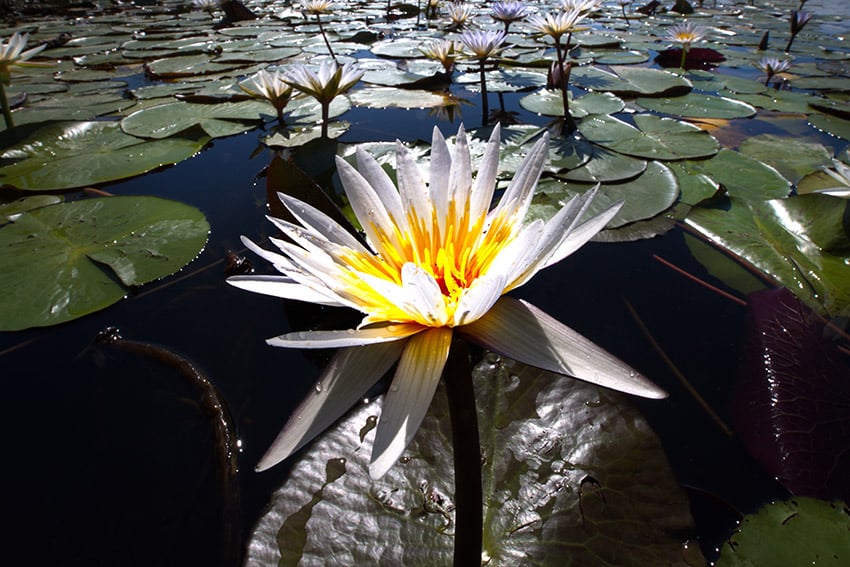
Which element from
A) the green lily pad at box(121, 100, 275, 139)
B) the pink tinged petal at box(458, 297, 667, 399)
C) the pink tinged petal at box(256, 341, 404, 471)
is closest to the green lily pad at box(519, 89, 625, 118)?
the green lily pad at box(121, 100, 275, 139)

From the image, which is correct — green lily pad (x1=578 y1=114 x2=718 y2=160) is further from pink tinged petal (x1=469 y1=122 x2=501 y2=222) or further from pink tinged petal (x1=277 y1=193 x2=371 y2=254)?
pink tinged petal (x1=277 y1=193 x2=371 y2=254)

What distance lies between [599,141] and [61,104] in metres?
3.97

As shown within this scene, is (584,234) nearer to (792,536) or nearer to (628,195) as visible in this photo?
(792,536)

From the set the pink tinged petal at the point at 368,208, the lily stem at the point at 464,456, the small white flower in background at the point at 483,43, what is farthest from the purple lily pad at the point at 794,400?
the small white flower in background at the point at 483,43

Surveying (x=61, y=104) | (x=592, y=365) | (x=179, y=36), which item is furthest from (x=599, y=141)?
(x=179, y=36)

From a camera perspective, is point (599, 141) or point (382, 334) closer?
Answer: point (382, 334)

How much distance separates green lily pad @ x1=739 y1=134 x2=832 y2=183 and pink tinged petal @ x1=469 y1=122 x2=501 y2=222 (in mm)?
Answer: 2183

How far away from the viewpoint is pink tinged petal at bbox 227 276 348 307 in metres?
0.72

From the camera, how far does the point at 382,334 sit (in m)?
0.66

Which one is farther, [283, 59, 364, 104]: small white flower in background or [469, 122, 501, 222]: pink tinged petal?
[283, 59, 364, 104]: small white flower in background

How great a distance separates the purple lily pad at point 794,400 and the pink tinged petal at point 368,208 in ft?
3.38

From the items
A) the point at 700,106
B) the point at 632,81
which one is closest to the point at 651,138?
the point at 700,106

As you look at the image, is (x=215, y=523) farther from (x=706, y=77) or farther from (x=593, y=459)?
(x=706, y=77)

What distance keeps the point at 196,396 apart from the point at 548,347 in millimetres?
1079
